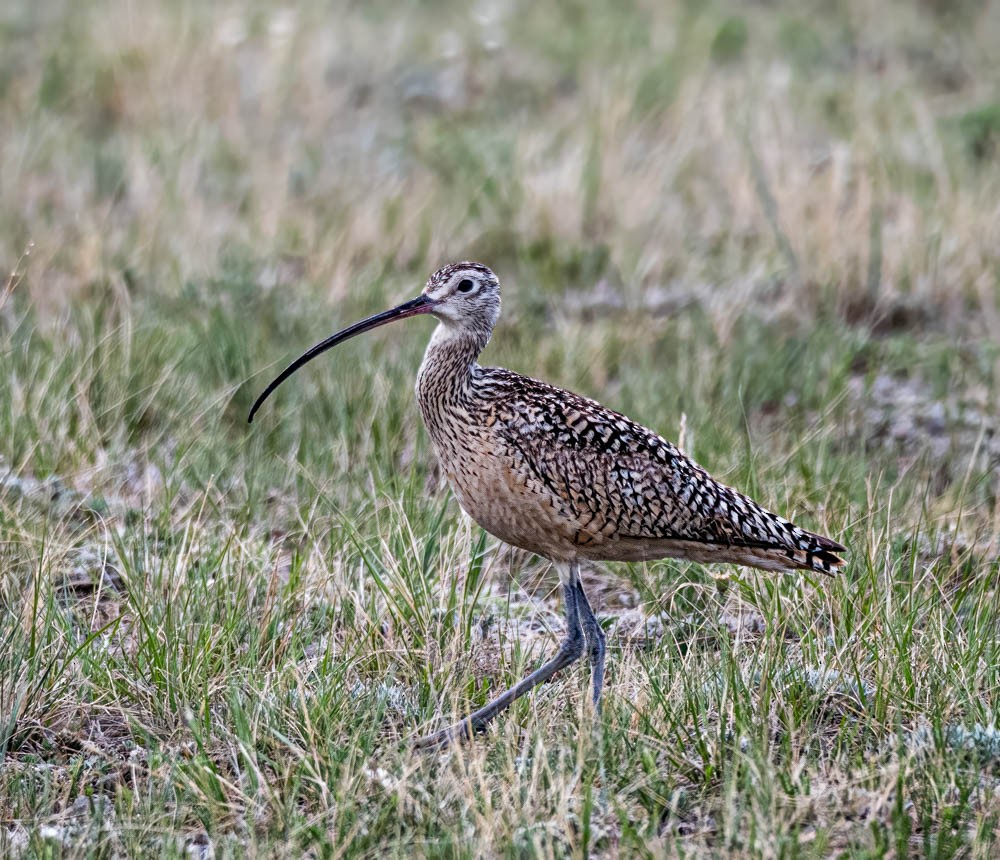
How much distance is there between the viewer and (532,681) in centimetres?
448

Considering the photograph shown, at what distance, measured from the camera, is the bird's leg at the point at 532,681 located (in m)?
4.17

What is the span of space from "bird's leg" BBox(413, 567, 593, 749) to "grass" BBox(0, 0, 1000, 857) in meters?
0.07

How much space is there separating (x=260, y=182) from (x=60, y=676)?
5.35 metres

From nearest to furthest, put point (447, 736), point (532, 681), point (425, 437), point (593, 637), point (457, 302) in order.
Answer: point (447, 736) → point (532, 681) → point (593, 637) → point (457, 302) → point (425, 437)

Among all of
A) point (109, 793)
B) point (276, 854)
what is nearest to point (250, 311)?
point (109, 793)

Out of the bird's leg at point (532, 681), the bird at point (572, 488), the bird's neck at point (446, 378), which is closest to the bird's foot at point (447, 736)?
the bird's leg at point (532, 681)

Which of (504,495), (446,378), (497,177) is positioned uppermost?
(446,378)

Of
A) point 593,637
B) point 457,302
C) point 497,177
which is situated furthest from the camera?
point 497,177

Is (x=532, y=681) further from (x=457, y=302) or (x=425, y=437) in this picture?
(x=425, y=437)

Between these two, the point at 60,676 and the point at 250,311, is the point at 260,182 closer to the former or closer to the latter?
the point at 250,311

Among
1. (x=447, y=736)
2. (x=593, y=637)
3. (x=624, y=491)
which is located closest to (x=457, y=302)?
(x=624, y=491)

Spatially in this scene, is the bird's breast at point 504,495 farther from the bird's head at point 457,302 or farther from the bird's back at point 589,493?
the bird's head at point 457,302

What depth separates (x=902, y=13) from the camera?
13.5 m

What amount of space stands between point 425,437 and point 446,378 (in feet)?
5.08
